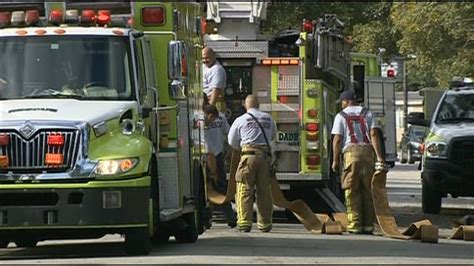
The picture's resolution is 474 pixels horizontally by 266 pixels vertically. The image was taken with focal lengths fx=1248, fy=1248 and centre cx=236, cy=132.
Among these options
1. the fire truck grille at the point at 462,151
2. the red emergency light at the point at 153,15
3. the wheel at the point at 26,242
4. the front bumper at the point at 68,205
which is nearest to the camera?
the front bumper at the point at 68,205

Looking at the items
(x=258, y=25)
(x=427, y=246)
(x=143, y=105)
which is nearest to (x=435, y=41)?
(x=258, y=25)

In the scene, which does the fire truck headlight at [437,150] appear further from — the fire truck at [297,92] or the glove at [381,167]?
the glove at [381,167]

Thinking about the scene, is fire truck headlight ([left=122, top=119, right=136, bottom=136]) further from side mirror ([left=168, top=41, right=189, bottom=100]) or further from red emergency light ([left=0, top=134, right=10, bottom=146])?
red emergency light ([left=0, top=134, right=10, bottom=146])

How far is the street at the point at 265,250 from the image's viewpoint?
1270cm

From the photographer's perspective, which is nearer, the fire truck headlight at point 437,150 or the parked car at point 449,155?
the parked car at point 449,155

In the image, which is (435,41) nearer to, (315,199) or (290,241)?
(315,199)

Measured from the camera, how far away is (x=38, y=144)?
12211mm

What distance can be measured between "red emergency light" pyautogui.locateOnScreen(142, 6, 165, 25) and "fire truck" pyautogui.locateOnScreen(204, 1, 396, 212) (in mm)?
4807

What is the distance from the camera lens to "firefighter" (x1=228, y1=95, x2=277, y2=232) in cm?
1620

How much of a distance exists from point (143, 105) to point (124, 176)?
1.14 meters

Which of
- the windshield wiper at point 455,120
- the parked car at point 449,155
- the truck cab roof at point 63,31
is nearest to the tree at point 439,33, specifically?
the parked car at point 449,155

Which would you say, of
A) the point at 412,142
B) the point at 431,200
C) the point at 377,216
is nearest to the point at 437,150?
the point at 431,200

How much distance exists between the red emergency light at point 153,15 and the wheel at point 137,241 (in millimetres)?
2506

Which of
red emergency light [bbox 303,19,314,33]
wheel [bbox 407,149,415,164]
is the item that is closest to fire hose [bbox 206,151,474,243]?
red emergency light [bbox 303,19,314,33]
